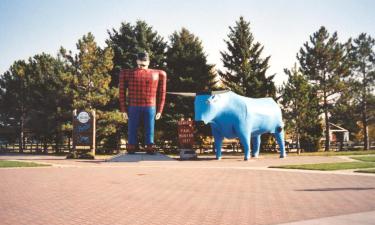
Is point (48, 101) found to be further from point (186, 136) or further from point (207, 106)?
point (207, 106)

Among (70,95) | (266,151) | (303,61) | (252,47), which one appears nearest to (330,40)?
(303,61)

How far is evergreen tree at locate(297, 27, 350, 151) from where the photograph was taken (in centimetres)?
4381

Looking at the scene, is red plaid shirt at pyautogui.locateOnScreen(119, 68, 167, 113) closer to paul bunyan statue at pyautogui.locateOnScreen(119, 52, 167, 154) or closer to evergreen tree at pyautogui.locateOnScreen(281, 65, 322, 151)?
paul bunyan statue at pyautogui.locateOnScreen(119, 52, 167, 154)

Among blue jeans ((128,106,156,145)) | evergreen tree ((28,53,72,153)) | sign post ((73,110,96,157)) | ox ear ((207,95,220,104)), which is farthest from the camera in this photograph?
evergreen tree ((28,53,72,153))

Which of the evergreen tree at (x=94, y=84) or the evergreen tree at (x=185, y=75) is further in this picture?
the evergreen tree at (x=185, y=75)

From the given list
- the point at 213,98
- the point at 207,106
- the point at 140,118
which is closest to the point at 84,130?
the point at 140,118

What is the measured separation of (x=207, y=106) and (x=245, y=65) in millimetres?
16906

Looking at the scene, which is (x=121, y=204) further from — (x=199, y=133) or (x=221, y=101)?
(x=199, y=133)

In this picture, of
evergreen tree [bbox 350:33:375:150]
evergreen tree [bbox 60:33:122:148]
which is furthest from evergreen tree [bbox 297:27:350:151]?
evergreen tree [bbox 60:33:122:148]

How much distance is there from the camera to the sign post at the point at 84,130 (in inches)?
1134

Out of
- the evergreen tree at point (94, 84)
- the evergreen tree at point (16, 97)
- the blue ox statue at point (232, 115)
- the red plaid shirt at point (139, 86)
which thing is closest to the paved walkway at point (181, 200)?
the blue ox statue at point (232, 115)

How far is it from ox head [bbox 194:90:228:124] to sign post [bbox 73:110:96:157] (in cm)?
852

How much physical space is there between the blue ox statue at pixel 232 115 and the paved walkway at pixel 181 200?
10.3 metres

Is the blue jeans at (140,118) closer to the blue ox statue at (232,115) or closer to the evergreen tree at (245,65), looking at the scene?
the blue ox statue at (232,115)
